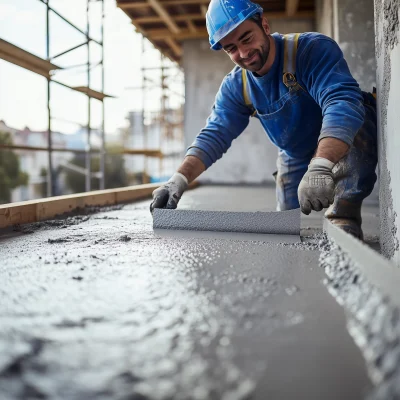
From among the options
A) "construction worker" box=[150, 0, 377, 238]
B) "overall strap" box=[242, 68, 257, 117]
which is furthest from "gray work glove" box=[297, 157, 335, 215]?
"overall strap" box=[242, 68, 257, 117]

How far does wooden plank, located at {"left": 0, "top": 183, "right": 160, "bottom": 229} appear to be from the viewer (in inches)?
101

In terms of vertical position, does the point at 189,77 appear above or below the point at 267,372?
above

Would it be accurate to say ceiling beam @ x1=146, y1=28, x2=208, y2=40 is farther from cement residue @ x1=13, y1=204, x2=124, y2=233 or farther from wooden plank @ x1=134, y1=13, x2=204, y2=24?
cement residue @ x1=13, y1=204, x2=124, y2=233

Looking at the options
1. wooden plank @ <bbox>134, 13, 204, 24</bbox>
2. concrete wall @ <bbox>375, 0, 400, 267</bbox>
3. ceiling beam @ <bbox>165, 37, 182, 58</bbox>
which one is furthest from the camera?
ceiling beam @ <bbox>165, 37, 182, 58</bbox>

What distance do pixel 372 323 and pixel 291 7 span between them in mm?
8148

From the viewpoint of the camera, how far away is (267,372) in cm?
77

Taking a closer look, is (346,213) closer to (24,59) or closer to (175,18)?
(24,59)

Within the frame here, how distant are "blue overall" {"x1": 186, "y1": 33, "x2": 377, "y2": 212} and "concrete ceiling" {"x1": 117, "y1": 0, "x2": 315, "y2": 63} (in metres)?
5.71

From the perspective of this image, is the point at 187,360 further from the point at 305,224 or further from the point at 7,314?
the point at 305,224

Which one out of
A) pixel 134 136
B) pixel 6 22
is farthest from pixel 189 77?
pixel 134 136

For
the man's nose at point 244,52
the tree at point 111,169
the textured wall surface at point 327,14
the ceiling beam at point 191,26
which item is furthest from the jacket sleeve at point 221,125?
the tree at point 111,169

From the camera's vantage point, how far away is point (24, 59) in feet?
16.5

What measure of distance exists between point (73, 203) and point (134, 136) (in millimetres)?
26259

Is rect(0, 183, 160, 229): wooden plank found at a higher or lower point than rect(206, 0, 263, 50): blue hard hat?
lower
